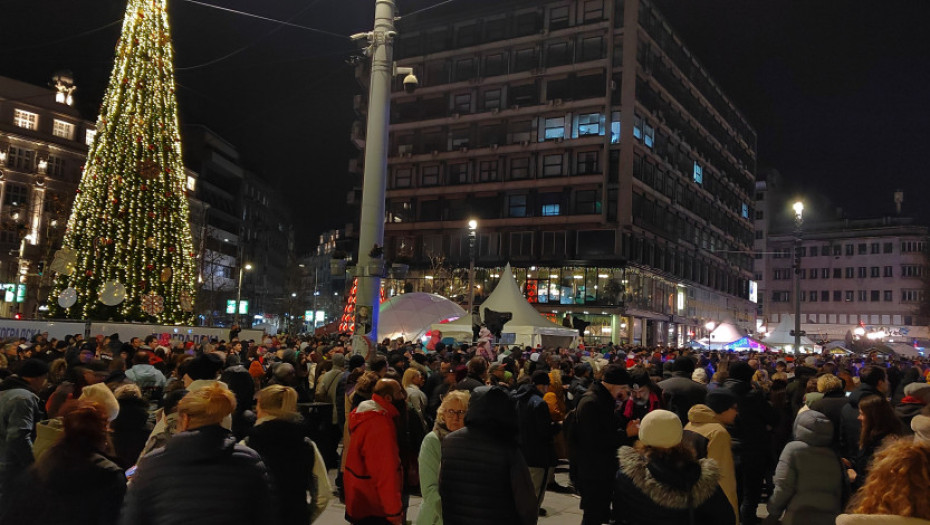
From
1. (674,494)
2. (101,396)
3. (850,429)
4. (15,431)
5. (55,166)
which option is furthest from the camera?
(55,166)

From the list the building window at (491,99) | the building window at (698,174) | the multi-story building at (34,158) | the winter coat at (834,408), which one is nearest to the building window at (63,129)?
the multi-story building at (34,158)

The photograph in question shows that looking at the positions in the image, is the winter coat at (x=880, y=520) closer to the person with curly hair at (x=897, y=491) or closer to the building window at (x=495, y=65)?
the person with curly hair at (x=897, y=491)

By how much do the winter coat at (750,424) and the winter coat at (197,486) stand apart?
19.3ft

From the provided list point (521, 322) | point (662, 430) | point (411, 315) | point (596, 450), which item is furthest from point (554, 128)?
point (662, 430)

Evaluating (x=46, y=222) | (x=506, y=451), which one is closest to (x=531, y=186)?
(x=46, y=222)

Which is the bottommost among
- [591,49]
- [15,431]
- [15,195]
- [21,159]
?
[15,431]

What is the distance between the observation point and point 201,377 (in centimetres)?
685

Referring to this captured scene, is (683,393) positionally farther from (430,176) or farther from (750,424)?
(430,176)

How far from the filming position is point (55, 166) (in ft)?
206

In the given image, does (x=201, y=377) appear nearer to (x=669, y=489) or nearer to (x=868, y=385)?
(x=669, y=489)

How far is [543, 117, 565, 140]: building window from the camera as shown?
58125mm

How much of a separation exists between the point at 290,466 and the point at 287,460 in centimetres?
4

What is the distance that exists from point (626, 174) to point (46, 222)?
4528 centimetres

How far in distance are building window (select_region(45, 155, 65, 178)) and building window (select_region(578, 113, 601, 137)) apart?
143 feet
